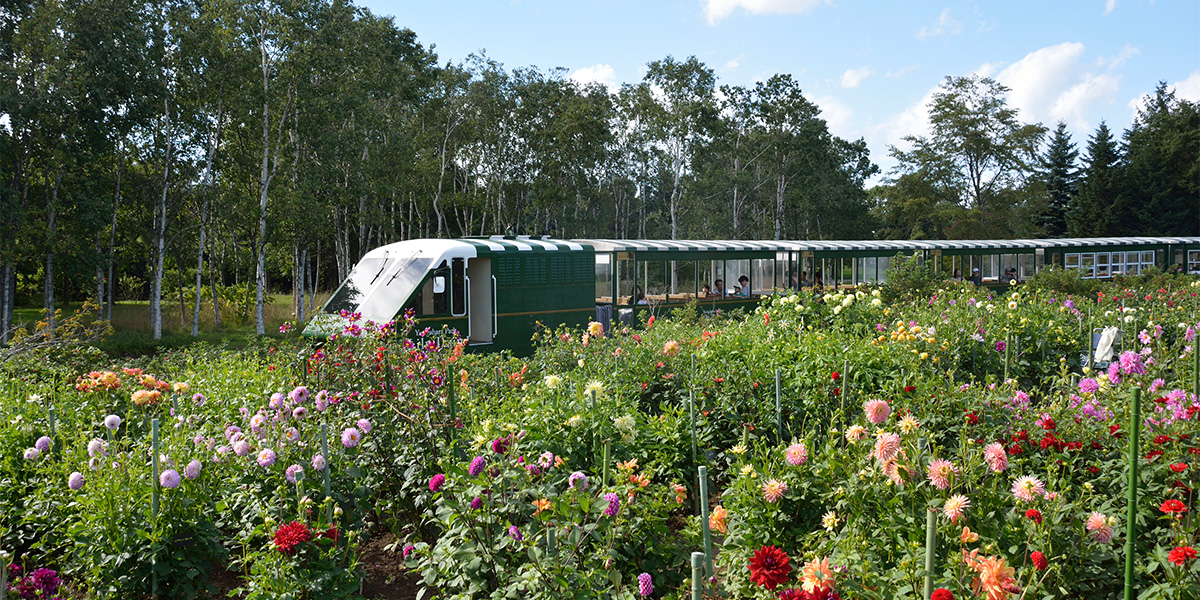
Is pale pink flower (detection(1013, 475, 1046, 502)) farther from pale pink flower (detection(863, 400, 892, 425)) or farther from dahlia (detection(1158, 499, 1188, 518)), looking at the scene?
pale pink flower (detection(863, 400, 892, 425))

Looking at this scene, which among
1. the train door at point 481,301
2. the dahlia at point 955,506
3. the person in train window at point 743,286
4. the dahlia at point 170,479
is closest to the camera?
the dahlia at point 955,506

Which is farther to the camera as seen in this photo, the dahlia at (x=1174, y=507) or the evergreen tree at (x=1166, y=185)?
the evergreen tree at (x=1166, y=185)

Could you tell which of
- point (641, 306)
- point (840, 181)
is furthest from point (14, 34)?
point (840, 181)

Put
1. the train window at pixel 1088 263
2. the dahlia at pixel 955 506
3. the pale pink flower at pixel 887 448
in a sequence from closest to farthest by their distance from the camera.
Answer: the dahlia at pixel 955 506, the pale pink flower at pixel 887 448, the train window at pixel 1088 263

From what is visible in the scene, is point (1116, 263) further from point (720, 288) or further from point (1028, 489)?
point (1028, 489)

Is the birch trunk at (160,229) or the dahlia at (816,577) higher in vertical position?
the birch trunk at (160,229)

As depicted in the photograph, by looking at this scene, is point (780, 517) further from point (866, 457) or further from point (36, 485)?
point (36, 485)

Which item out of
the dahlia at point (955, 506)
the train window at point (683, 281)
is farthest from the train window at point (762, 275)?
the dahlia at point (955, 506)

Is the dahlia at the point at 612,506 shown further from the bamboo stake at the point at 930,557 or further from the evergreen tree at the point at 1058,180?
the evergreen tree at the point at 1058,180

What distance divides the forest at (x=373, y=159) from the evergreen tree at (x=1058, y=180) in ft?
0.35

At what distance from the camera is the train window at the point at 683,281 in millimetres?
18203

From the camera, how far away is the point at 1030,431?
3.91 metres

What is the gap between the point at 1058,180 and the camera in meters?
50.7

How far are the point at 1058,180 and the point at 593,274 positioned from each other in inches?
1790
